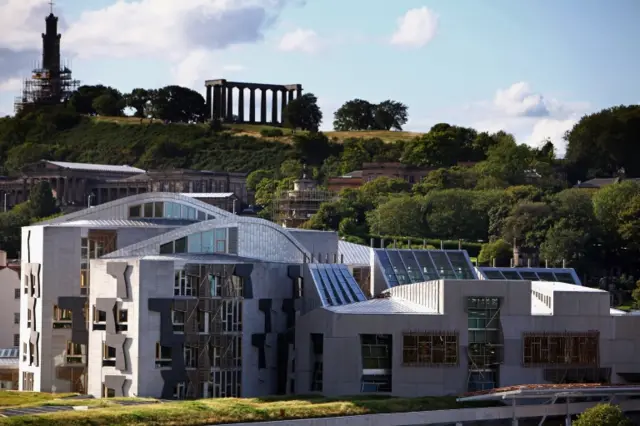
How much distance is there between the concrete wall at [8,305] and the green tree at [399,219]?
2393 inches

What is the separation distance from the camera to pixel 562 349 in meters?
96.8

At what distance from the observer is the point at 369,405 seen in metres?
86.1

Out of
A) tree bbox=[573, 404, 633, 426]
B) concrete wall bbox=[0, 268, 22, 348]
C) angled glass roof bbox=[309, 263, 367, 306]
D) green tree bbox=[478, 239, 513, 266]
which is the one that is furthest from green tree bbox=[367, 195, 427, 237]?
tree bbox=[573, 404, 633, 426]

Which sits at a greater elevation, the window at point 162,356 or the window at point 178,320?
the window at point 178,320

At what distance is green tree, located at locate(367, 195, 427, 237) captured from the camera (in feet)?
636

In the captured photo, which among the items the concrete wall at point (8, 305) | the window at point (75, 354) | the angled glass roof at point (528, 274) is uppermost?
the angled glass roof at point (528, 274)

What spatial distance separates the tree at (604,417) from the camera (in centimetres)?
8531

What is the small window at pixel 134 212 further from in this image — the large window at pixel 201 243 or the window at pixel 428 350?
the window at pixel 428 350

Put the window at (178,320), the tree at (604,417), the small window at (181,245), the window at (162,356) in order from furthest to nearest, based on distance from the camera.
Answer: the small window at (181,245) < the window at (178,320) < the window at (162,356) < the tree at (604,417)

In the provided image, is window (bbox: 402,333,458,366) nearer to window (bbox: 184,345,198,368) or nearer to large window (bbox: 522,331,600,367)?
large window (bbox: 522,331,600,367)

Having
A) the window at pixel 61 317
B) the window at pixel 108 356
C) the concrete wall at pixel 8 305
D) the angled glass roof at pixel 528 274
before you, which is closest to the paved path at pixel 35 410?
the window at pixel 108 356

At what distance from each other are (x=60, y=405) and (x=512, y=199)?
386 feet

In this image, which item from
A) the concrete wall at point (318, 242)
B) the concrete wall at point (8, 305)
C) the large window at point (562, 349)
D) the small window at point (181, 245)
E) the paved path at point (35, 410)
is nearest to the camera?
the paved path at point (35, 410)

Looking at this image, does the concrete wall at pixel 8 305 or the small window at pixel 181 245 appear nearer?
the small window at pixel 181 245
